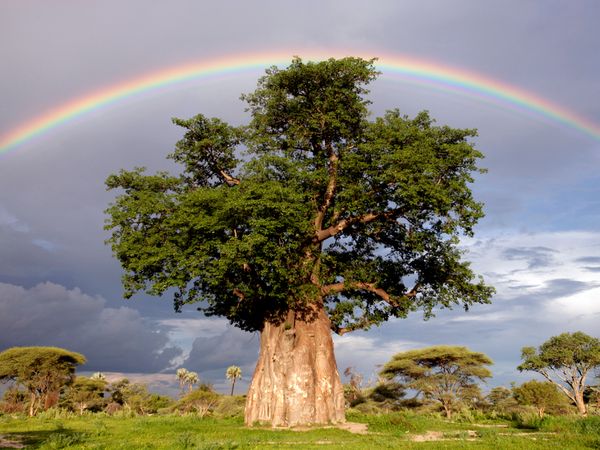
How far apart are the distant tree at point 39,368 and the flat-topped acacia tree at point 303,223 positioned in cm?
3746

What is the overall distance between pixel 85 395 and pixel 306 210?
2207 inches

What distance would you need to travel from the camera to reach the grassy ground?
14.6m

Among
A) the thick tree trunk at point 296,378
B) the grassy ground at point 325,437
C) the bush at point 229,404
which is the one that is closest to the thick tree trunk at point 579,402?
the bush at point 229,404

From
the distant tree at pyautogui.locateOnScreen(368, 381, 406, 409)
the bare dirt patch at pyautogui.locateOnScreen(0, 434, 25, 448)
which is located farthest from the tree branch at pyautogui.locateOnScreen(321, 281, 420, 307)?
the distant tree at pyautogui.locateOnScreen(368, 381, 406, 409)

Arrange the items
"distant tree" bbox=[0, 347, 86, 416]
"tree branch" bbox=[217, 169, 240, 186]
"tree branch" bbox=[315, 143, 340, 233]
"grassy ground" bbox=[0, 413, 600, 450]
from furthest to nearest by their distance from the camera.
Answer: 1. "distant tree" bbox=[0, 347, 86, 416]
2. "tree branch" bbox=[217, 169, 240, 186]
3. "tree branch" bbox=[315, 143, 340, 233]
4. "grassy ground" bbox=[0, 413, 600, 450]

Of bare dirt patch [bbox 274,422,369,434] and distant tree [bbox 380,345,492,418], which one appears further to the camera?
distant tree [bbox 380,345,492,418]

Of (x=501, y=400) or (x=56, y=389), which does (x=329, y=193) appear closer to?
(x=501, y=400)

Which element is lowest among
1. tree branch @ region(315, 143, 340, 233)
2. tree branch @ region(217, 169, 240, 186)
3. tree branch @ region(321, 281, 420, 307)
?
tree branch @ region(321, 281, 420, 307)

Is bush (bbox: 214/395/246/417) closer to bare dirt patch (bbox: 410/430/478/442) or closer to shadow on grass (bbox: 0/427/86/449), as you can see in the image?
shadow on grass (bbox: 0/427/86/449)

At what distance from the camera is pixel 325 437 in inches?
745

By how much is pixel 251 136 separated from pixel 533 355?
47586 millimetres

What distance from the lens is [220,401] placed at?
2272 inches

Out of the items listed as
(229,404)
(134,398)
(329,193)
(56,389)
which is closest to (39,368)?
(56,389)

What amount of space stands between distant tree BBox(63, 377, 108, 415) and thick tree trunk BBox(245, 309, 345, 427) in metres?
45.5
